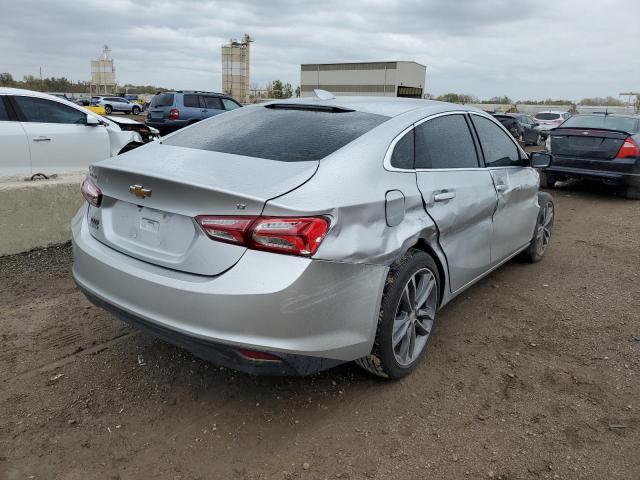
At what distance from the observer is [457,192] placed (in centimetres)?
341

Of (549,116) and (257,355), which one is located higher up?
(549,116)

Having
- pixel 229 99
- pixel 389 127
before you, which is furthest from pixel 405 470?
pixel 229 99

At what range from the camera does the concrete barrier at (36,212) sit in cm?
489

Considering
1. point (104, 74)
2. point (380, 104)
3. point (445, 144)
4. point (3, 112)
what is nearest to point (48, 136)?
point (3, 112)

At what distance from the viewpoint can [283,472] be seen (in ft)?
7.80

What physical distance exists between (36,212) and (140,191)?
3127 millimetres

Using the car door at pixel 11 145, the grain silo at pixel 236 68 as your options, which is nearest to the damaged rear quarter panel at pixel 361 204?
the car door at pixel 11 145

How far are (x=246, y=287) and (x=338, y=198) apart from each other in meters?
0.60

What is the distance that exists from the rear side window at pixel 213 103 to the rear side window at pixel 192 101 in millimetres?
292

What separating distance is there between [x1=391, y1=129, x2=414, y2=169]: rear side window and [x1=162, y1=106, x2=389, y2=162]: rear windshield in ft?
0.60

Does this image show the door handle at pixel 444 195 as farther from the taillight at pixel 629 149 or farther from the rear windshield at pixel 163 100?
the rear windshield at pixel 163 100

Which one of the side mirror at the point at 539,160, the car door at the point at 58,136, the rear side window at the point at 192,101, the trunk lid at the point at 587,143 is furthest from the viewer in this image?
the rear side window at the point at 192,101

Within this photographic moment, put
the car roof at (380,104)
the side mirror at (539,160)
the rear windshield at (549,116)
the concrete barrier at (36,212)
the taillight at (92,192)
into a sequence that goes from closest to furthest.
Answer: the taillight at (92,192) < the car roof at (380,104) < the side mirror at (539,160) < the concrete barrier at (36,212) < the rear windshield at (549,116)

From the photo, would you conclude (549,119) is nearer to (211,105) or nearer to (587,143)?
(211,105)
